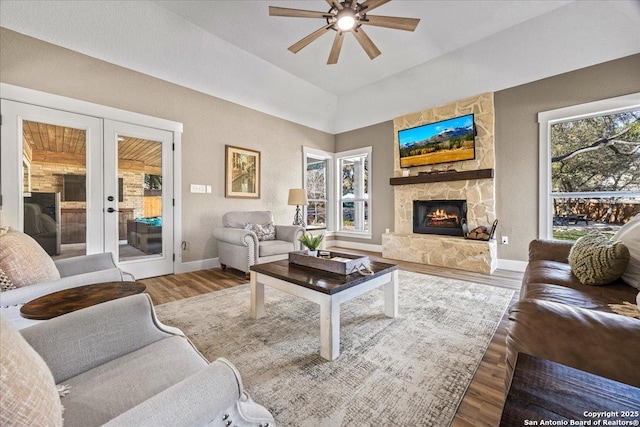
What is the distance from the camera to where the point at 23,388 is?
444mm

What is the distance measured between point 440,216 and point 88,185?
5129mm

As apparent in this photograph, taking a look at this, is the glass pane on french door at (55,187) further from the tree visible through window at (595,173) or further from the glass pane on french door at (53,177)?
the tree visible through window at (595,173)

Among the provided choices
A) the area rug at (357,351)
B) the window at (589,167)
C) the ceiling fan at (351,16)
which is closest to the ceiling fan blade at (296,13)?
the ceiling fan at (351,16)

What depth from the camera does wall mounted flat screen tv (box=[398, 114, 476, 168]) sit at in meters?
4.24

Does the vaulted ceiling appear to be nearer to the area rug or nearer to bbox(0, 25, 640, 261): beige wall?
bbox(0, 25, 640, 261): beige wall

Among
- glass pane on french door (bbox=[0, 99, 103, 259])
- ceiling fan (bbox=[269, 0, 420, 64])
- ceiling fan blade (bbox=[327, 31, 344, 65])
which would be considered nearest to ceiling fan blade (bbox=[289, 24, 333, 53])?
ceiling fan (bbox=[269, 0, 420, 64])

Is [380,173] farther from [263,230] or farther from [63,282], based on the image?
[63,282]

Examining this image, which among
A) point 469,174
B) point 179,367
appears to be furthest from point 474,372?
point 469,174

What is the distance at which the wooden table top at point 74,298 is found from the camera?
117 cm

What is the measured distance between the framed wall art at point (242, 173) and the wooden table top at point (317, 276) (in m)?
2.48

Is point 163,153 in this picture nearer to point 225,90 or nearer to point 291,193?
point 225,90

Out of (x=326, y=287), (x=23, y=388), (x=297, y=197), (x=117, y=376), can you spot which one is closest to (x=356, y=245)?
(x=297, y=197)

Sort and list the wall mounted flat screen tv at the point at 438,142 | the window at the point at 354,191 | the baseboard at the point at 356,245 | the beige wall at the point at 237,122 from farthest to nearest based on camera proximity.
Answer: the window at the point at 354,191 < the baseboard at the point at 356,245 < the wall mounted flat screen tv at the point at 438,142 < the beige wall at the point at 237,122

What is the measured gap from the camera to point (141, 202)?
3.48 metres
